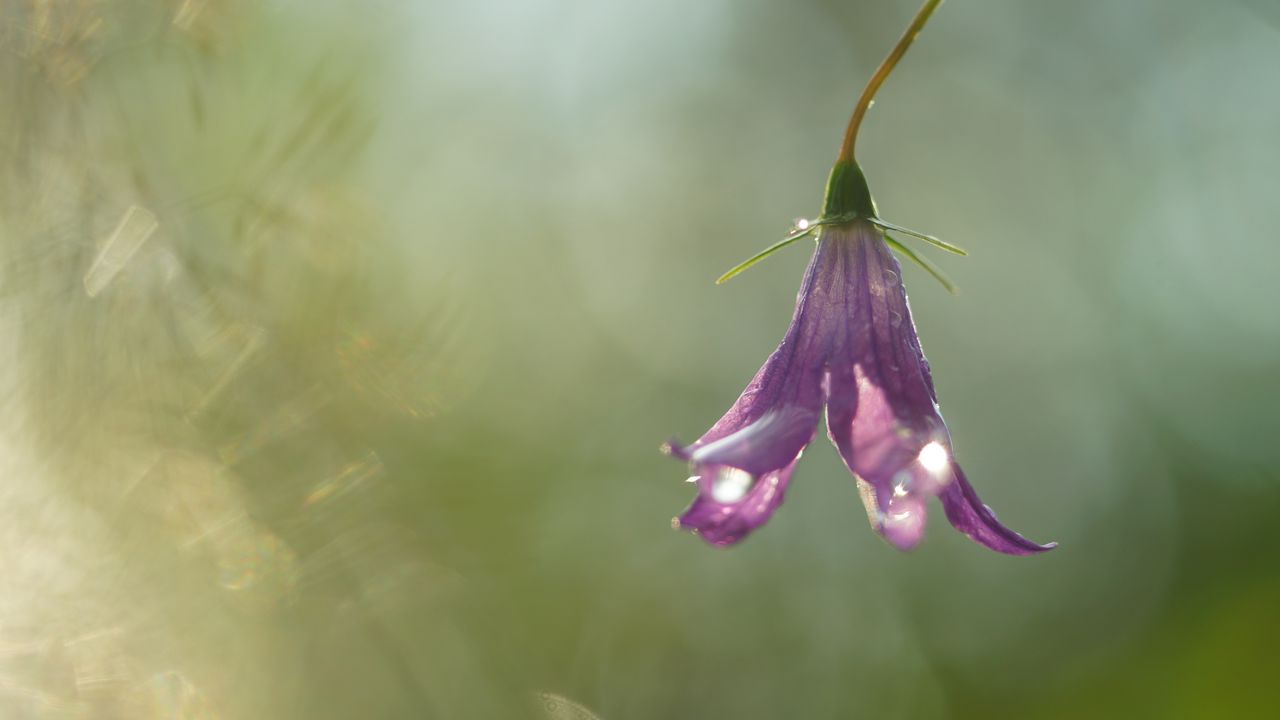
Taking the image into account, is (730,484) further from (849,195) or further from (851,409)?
(849,195)

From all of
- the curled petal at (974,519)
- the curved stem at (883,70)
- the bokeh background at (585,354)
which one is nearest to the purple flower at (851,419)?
the curled petal at (974,519)

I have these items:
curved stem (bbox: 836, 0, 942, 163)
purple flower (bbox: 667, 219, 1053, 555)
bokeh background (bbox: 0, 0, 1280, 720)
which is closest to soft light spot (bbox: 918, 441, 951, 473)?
purple flower (bbox: 667, 219, 1053, 555)

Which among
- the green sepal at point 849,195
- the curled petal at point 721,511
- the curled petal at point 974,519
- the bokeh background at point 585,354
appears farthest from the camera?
the bokeh background at point 585,354

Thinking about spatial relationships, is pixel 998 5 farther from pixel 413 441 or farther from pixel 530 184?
pixel 413 441

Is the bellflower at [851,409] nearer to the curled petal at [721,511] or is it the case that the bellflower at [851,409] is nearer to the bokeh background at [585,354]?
the curled petal at [721,511]

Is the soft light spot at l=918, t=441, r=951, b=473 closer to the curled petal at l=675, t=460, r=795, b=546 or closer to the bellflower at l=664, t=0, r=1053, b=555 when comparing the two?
the bellflower at l=664, t=0, r=1053, b=555

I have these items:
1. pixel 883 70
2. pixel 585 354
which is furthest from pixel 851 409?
pixel 585 354
